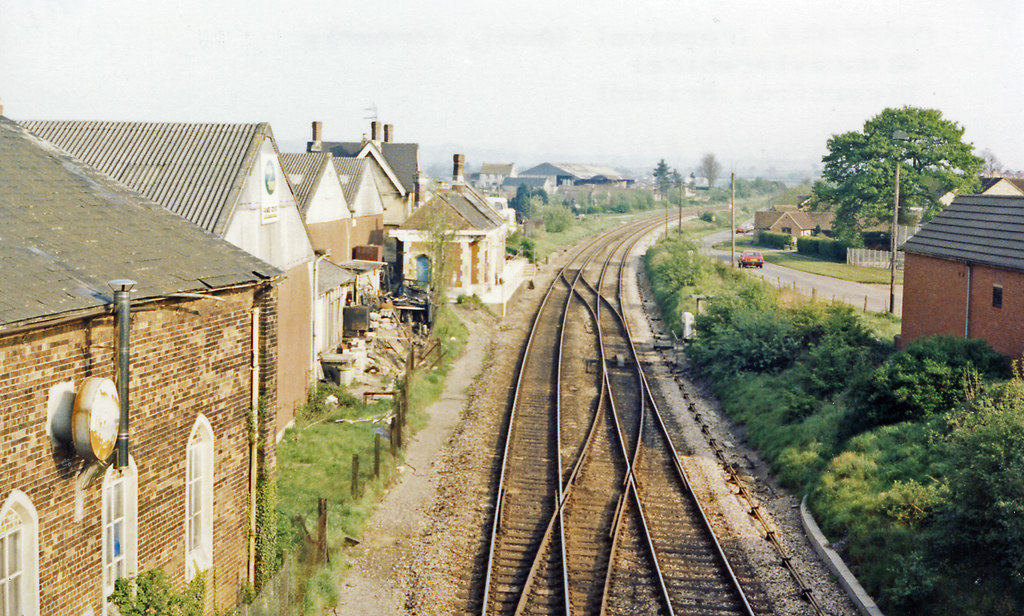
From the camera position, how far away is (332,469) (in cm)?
1627

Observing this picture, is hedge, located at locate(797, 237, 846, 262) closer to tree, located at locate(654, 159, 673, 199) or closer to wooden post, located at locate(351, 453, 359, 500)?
wooden post, located at locate(351, 453, 359, 500)

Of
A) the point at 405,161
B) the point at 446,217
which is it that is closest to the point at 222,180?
the point at 446,217

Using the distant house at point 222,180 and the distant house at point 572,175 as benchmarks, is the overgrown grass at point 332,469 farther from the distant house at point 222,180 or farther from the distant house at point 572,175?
the distant house at point 572,175

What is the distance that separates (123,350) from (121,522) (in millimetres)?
1913

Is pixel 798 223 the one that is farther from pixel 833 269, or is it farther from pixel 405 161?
pixel 405 161

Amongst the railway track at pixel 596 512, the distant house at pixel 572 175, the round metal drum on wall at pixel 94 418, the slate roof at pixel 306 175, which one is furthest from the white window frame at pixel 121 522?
the distant house at pixel 572 175

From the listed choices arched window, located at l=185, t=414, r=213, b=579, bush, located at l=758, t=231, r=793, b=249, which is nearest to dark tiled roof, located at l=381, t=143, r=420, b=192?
bush, located at l=758, t=231, r=793, b=249

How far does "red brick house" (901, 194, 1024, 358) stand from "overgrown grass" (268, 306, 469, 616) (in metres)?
12.0

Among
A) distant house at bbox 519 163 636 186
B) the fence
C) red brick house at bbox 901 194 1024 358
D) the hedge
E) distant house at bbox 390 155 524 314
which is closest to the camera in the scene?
red brick house at bbox 901 194 1024 358

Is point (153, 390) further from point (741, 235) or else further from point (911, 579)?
point (741, 235)

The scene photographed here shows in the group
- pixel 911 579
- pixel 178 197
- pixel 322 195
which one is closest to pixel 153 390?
pixel 178 197

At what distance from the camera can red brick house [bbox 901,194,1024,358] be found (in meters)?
17.4

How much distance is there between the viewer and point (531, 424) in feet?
67.5

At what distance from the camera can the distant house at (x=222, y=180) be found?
1568 centimetres
